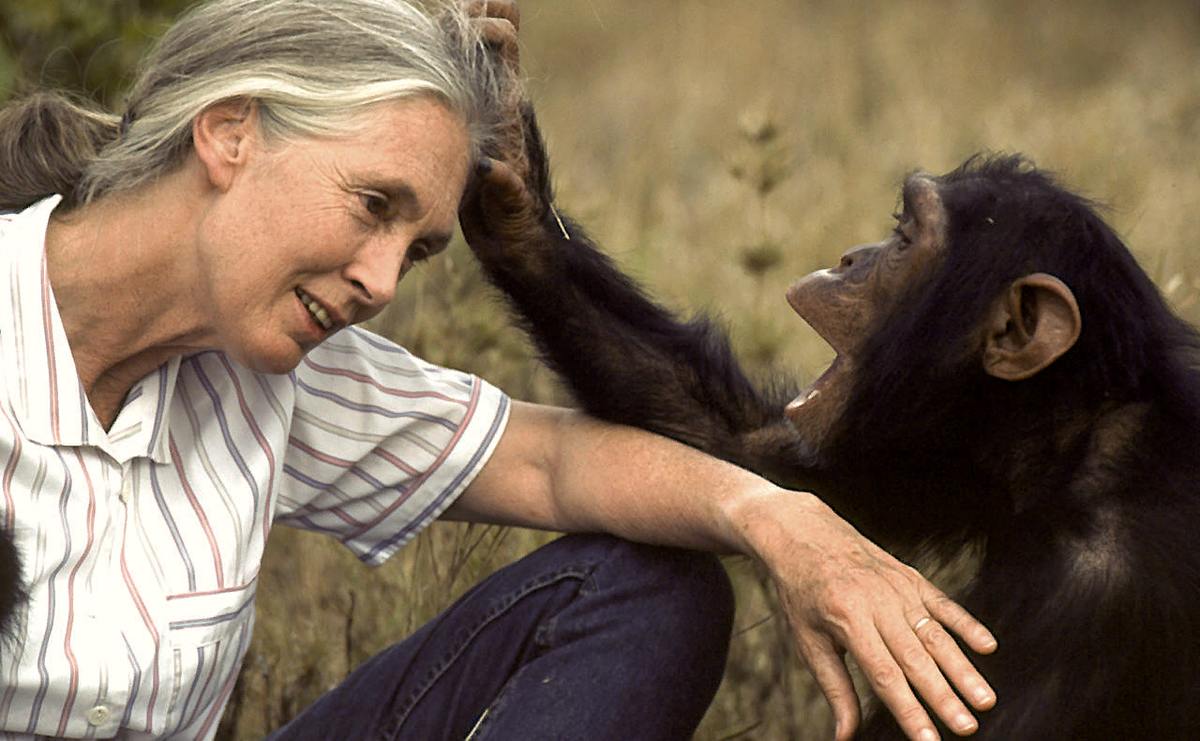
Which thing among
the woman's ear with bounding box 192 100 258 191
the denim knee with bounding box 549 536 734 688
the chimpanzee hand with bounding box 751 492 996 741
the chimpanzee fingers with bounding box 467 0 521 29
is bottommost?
the denim knee with bounding box 549 536 734 688

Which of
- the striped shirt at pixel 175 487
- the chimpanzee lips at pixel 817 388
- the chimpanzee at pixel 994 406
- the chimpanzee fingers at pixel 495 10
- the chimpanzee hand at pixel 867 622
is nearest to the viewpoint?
the chimpanzee hand at pixel 867 622

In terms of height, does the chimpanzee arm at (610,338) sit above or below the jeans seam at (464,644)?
above

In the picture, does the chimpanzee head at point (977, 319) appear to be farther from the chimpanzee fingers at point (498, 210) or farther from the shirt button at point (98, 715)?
the shirt button at point (98, 715)

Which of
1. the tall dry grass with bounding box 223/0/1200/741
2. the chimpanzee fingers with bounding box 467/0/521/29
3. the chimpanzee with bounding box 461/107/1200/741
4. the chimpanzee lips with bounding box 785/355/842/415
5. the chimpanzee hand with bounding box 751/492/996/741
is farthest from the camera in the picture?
the tall dry grass with bounding box 223/0/1200/741

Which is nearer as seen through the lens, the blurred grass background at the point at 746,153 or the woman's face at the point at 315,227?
the woman's face at the point at 315,227

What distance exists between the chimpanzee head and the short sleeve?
66 cm

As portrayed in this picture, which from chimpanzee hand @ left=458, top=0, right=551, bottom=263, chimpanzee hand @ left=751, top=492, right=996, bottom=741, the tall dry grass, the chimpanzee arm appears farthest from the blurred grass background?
chimpanzee hand @ left=751, top=492, right=996, bottom=741

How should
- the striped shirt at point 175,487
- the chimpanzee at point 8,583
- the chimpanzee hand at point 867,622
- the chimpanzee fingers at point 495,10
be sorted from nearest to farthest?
the chimpanzee at point 8,583 → the chimpanzee hand at point 867,622 → the striped shirt at point 175,487 → the chimpanzee fingers at point 495,10

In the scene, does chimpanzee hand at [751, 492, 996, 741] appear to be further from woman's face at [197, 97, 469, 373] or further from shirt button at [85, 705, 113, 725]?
shirt button at [85, 705, 113, 725]

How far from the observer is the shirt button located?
2305 mm

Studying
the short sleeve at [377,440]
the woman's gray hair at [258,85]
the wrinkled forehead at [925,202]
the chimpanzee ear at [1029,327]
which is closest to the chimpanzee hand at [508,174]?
the woman's gray hair at [258,85]

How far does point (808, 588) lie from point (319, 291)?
925 millimetres

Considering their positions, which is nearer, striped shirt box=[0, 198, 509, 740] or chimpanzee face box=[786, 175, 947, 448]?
striped shirt box=[0, 198, 509, 740]

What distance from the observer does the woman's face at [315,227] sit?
7.53 feet
